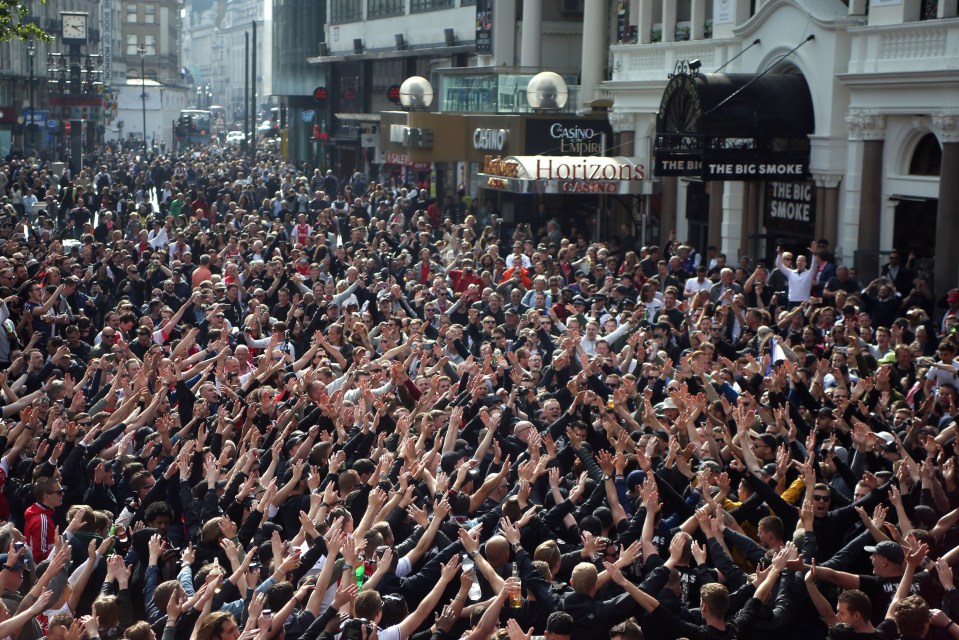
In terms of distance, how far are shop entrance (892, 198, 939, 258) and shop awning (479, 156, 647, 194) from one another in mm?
7430

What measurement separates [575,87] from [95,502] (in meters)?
25.2

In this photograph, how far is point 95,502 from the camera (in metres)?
9.66

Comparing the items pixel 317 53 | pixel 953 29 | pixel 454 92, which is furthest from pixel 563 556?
pixel 317 53

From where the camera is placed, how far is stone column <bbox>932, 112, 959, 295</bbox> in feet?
61.8

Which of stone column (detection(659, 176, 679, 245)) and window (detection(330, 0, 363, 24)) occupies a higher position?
window (detection(330, 0, 363, 24))

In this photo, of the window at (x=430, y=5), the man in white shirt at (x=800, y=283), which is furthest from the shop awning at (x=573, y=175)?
the window at (x=430, y=5)

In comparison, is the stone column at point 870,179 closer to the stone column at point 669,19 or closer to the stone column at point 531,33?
the stone column at point 669,19

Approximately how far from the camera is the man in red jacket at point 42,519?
8.92 meters

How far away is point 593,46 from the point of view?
1259 inches

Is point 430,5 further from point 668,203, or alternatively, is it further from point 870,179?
point 870,179

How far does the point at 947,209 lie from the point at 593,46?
570 inches

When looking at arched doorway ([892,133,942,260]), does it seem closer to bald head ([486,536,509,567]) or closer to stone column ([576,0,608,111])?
stone column ([576,0,608,111])

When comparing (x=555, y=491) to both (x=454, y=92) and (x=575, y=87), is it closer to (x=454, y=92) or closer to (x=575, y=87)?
(x=575, y=87)

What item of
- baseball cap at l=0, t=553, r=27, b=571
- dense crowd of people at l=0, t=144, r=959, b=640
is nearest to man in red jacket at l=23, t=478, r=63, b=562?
dense crowd of people at l=0, t=144, r=959, b=640
